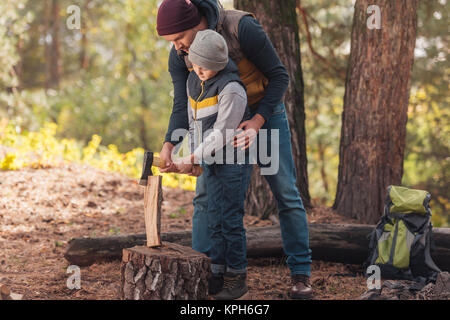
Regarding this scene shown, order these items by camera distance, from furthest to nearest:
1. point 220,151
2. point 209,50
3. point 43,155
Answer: point 43,155, point 220,151, point 209,50

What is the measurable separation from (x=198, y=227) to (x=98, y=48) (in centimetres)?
1931

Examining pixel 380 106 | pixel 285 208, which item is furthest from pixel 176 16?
pixel 380 106

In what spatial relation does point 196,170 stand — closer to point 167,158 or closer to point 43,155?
point 167,158

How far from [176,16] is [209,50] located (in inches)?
11.4

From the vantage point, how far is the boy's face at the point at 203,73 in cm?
278

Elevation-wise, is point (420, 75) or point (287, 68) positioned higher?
point (420, 75)

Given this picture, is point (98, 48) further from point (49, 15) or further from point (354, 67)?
point (354, 67)

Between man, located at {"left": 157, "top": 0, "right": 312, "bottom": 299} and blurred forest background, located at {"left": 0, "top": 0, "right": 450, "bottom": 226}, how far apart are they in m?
2.90

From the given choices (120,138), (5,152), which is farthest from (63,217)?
(120,138)

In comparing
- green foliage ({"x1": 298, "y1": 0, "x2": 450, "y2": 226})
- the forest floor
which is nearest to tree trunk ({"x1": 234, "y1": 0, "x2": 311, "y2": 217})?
the forest floor

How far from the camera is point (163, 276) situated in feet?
9.14

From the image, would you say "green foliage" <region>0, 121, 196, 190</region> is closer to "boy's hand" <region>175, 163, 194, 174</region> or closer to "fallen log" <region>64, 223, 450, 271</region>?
"fallen log" <region>64, 223, 450, 271</region>

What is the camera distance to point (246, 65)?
299 cm

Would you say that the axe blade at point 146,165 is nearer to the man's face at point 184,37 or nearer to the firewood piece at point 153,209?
the firewood piece at point 153,209
